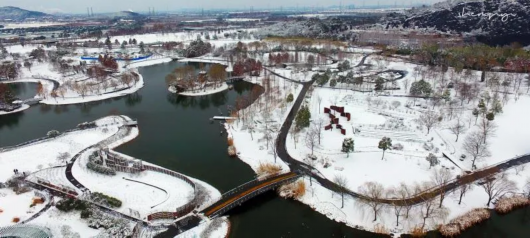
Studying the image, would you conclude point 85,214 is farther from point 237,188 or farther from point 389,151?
point 389,151

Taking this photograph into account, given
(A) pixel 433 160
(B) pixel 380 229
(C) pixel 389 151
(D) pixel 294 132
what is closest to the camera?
(B) pixel 380 229

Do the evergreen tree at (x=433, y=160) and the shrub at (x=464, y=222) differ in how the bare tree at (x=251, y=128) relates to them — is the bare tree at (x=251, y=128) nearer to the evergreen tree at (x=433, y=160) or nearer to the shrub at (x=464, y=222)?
the evergreen tree at (x=433, y=160)

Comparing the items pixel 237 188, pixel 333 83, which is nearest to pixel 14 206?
pixel 237 188

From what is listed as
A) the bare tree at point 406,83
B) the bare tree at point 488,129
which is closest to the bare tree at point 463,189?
the bare tree at point 488,129

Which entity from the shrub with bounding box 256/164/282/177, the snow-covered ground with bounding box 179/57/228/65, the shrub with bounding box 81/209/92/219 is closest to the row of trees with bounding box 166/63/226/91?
the snow-covered ground with bounding box 179/57/228/65

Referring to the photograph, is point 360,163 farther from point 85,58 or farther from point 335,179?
point 85,58

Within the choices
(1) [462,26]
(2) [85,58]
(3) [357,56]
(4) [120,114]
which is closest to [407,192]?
(4) [120,114]

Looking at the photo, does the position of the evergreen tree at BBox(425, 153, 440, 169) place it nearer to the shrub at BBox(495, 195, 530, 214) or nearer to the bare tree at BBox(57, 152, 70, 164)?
the shrub at BBox(495, 195, 530, 214)
